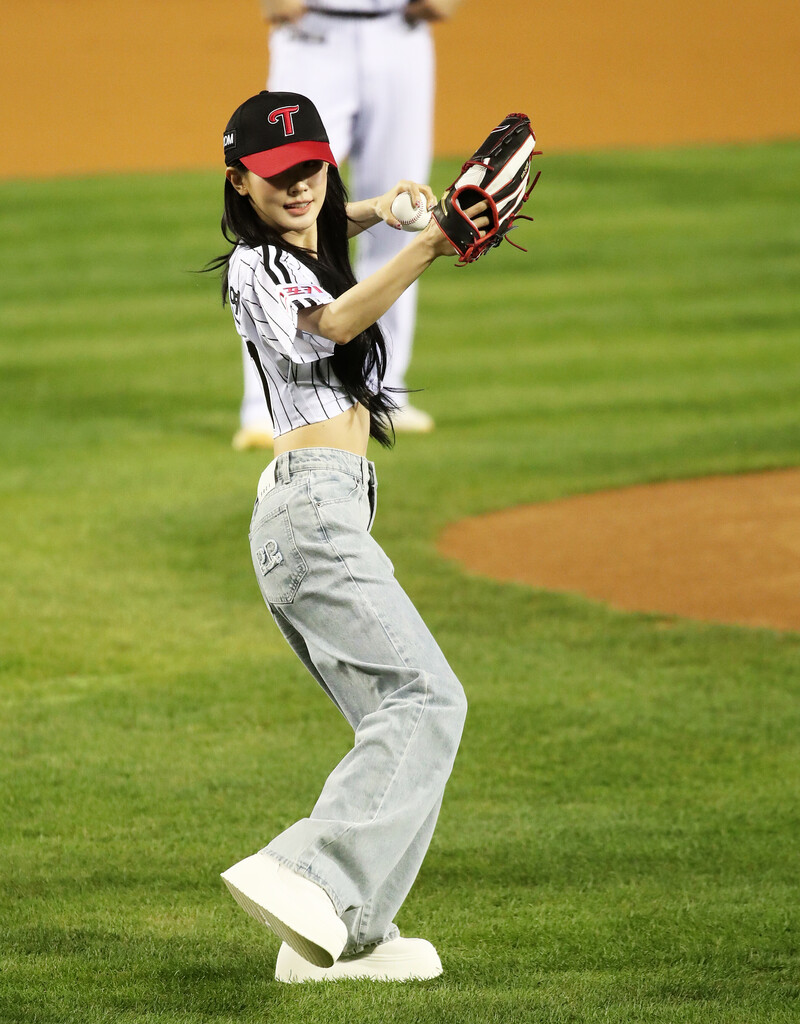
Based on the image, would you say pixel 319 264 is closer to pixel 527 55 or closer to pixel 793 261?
pixel 793 261

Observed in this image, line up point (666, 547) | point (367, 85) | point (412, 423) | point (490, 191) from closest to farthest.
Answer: point (490, 191), point (666, 547), point (367, 85), point (412, 423)

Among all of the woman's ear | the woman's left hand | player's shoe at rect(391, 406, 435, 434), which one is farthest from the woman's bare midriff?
player's shoe at rect(391, 406, 435, 434)

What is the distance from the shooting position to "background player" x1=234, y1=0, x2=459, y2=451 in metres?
9.57

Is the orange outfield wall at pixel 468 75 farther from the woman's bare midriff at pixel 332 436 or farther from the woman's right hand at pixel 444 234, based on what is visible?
the woman's right hand at pixel 444 234

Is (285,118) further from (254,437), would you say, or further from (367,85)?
(254,437)

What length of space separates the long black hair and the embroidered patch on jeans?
39cm

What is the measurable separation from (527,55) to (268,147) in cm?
2732

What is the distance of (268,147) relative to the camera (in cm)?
345

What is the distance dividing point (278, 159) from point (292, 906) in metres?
1.52

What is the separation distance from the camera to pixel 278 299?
334 cm

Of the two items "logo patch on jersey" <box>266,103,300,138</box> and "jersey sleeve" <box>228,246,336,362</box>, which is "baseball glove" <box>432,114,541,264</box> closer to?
"jersey sleeve" <box>228,246,336,362</box>

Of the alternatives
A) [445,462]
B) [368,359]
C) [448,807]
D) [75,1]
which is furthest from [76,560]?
[75,1]


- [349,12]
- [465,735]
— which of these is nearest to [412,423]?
[349,12]

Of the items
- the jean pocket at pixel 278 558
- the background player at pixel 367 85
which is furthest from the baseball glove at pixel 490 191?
the background player at pixel 367 85
